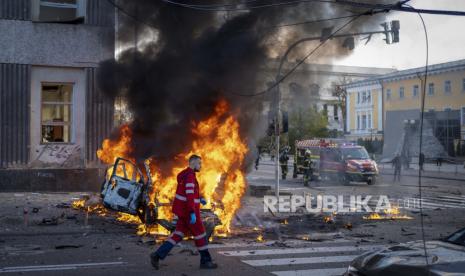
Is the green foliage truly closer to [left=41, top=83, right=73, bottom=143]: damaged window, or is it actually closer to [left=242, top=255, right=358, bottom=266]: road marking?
[left=41, top=83, right=73, bottom=143]: damaged window

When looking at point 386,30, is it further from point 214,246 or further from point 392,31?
point 214,246

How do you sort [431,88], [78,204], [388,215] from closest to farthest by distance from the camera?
[78,204] → [388,215] → [431,88]

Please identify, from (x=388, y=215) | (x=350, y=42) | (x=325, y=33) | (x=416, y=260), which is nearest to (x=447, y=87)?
(x=388, y=215)

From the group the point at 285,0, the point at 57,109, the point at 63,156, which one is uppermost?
the point at 285,0

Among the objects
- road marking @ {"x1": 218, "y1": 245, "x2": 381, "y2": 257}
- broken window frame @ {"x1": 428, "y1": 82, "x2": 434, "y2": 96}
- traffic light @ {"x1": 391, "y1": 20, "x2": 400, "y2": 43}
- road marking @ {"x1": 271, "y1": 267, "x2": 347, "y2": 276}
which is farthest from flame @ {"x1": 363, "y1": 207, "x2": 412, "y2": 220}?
broken window frame @ {"x1": 428, "y1": 82, "x2": 434, "y2": 96}

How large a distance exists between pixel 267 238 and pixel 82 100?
9.09 meters

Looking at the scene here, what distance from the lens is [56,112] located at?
646 inches

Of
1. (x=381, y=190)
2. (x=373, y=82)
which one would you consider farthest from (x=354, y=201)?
(x=373, y=82)

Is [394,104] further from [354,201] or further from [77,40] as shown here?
[77,40]

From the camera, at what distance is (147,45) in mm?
13234

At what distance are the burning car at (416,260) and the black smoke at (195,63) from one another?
750 cm

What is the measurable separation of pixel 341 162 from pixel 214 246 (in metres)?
16.9

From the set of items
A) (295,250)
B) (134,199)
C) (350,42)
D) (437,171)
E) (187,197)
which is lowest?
(437,171)

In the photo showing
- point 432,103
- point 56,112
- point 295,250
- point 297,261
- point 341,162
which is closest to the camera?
point 297,261
